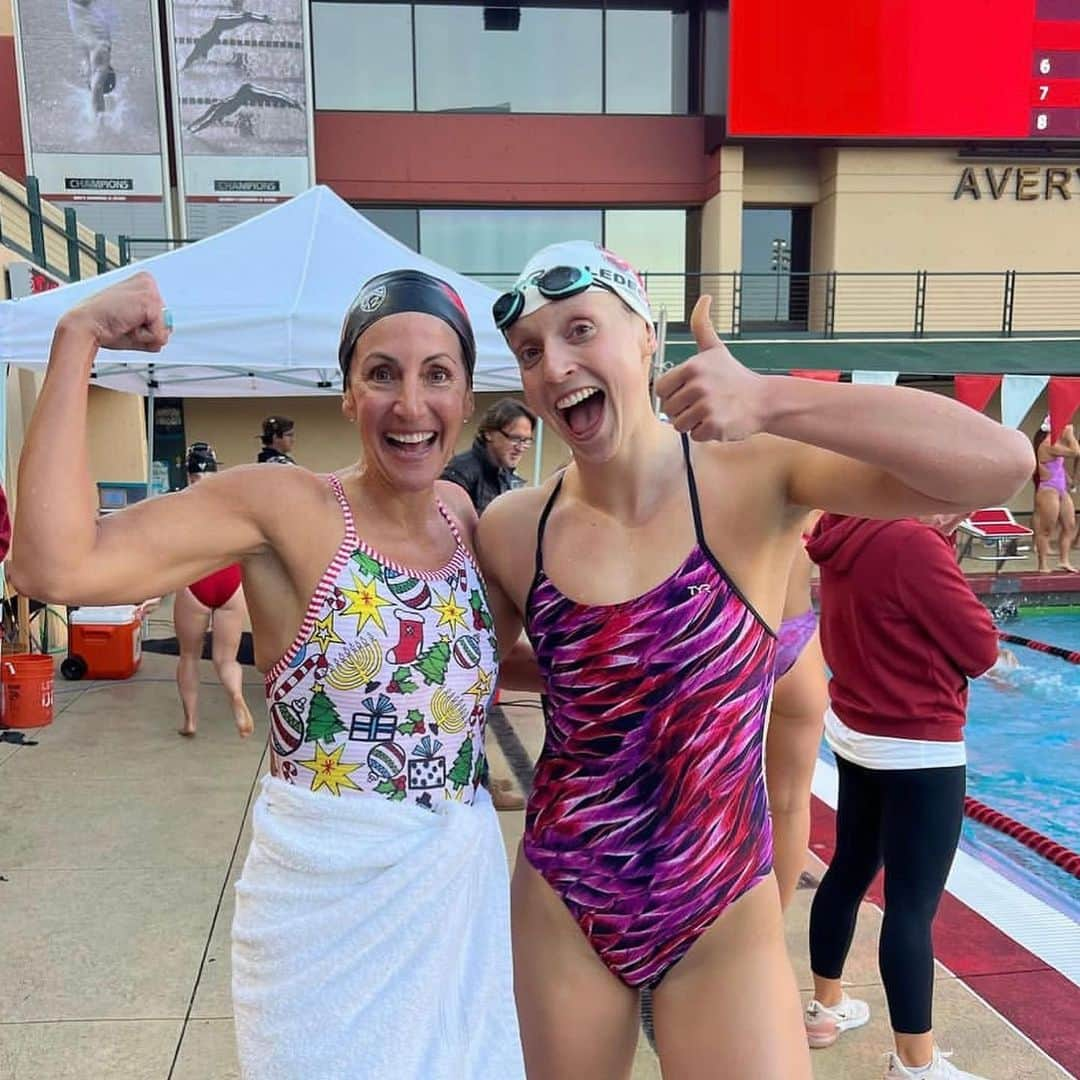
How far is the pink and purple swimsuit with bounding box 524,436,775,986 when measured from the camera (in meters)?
1.64

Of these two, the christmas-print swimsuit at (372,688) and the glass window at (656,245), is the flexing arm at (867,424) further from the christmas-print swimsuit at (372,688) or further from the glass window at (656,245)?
the glass window at (656,245)

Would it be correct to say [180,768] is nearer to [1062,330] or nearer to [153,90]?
[153,90]

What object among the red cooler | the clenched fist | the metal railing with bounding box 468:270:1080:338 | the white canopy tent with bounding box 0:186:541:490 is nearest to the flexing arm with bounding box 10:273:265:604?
the clenched fist

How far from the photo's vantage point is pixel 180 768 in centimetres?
529

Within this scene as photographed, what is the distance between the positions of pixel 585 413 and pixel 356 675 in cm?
63

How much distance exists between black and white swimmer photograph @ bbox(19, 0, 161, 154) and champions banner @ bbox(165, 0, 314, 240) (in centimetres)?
49

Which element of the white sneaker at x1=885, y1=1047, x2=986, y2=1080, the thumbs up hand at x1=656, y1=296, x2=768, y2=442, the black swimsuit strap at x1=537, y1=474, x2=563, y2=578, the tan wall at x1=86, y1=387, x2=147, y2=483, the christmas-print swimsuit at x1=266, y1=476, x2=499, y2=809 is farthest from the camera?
the tan wall at x1=86, y1=387, x2=147, y2=483

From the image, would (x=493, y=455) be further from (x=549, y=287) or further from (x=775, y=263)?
(x=775, y=263)

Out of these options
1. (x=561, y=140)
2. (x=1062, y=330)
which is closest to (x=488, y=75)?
(x=561, y=140)

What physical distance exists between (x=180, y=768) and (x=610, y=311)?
456 centimetres

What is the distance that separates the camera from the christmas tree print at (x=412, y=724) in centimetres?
155

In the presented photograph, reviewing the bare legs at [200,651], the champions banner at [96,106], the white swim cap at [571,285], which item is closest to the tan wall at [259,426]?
the champions banner at [96,106]

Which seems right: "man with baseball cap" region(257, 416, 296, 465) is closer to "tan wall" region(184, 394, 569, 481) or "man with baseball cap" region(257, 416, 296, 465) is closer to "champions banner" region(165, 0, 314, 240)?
"tan wall" region(184, 394, 569, 481)

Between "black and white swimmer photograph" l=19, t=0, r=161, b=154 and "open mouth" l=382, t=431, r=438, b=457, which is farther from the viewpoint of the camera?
"black and white swimmer photograph" l=19, t=0, r=161, b=154
